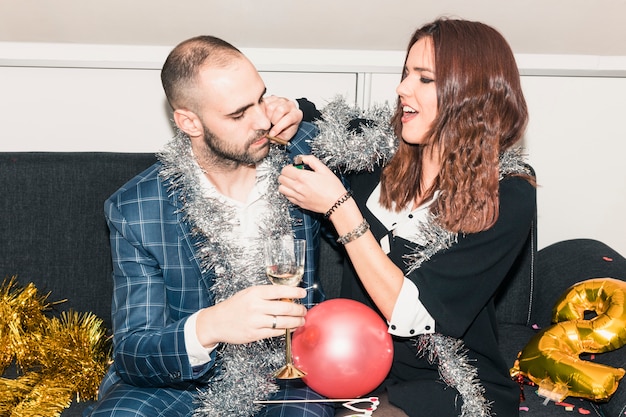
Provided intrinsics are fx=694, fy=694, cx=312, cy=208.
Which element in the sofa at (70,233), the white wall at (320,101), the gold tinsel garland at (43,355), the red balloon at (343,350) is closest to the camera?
the red balloon at (343,350)

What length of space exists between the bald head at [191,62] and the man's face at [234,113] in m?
0.02

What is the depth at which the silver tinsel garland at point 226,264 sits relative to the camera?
5.58 ft

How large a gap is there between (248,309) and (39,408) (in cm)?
85

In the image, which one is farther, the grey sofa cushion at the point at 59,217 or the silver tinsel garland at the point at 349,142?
the grey sofa cushion at the point at 59,217

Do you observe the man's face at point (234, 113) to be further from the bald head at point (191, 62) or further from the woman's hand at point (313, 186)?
the woman's hand at point (313, 186)

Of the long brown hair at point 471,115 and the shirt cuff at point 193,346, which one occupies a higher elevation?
the long brown hair at point 471,115

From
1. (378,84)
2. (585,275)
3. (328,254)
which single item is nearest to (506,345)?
(585,275)

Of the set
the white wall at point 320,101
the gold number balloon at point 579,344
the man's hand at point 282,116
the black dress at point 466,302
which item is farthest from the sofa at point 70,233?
the man's hand at point 282,116

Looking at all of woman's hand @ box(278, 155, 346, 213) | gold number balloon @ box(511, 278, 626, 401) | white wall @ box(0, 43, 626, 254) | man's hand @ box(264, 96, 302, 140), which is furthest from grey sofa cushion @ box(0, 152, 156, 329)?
gold number balloon @ box(511, 278, 626, 401)

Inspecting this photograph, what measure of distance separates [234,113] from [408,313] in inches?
25.5

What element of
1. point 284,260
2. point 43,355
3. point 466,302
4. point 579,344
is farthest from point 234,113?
point 579,344

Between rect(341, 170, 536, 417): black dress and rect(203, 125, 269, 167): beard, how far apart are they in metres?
0.37

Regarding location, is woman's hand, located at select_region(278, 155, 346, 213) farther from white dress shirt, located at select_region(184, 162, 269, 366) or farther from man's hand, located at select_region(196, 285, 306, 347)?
man's hand, located at select_region(196, 285, 306, 347)

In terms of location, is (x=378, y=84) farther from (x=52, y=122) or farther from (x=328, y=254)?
(x=52, y=122)
